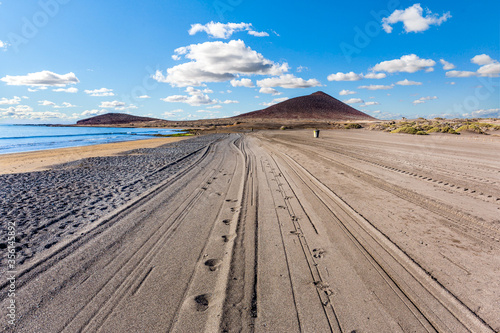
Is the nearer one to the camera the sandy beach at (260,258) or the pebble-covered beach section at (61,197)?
the sandy beach at (260,258)

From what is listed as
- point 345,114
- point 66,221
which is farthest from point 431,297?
point 345,114

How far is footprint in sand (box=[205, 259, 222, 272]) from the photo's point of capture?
3.53 metres

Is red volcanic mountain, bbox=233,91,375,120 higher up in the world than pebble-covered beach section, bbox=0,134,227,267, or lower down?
higher up

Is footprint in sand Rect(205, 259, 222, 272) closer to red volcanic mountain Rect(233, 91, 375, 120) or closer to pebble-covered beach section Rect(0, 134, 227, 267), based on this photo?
pebble-covered beach section Rect(0, 134, 227, 267)

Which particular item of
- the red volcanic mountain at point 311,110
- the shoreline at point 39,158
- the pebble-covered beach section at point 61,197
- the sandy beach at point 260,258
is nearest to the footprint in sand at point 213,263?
the sandy beach at point 260,258

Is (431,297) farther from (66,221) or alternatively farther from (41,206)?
(41,206)

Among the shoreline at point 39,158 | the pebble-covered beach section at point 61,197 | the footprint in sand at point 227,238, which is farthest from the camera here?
the shoreline at point 39,158

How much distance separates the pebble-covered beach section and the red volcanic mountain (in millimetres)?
139530

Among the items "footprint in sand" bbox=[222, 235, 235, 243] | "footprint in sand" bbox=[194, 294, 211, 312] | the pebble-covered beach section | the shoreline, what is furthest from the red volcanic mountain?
"footprint in sand" bbox=[194, 294, 211, 312]

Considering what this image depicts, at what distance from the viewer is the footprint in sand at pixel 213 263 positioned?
3.53 m

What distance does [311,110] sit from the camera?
509ft

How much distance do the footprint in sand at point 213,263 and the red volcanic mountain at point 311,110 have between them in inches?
5714

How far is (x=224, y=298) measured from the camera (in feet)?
9.43

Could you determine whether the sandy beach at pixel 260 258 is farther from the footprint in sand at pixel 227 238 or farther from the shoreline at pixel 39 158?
the shoreline at pixel 39 158
